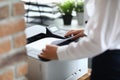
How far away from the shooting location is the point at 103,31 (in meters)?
1.23

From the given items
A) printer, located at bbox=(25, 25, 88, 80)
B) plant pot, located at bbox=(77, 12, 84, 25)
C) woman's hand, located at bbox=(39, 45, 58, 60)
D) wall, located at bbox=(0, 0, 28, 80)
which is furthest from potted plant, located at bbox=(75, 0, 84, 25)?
wall, located at bbox=(0, 0, 28, 80)

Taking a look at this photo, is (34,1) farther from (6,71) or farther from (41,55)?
(6,71)

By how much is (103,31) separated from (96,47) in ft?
0.29

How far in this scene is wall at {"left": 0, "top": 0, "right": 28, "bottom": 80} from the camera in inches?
42.6

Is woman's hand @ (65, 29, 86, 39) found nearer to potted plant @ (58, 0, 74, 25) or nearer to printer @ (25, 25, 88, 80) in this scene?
printer @ (25, 25, 88, 80)

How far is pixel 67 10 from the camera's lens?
274 centimetres

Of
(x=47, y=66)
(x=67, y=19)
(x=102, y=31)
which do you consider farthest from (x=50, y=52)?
(x=67, y=19)

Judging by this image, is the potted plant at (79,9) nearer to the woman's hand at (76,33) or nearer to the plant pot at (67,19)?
the plant pot at (67,19)

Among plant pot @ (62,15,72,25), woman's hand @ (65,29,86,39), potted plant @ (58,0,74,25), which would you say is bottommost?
woman's hand @ (65,29,86,39)

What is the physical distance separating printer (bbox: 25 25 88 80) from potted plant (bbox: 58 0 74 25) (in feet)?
3.07

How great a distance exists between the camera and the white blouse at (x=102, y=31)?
1.21 metres

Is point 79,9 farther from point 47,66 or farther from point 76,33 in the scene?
point 47,66

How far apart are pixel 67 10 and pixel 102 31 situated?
1544 mm

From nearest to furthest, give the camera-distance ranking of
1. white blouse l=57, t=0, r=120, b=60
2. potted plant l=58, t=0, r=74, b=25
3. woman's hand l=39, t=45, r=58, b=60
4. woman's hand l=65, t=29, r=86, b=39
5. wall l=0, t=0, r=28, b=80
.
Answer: wall l=0, t=0, r=28, b=80 → white blouse l=57, t=0, r=120, b=60 → woman's hand l=39, t=45, r=58, b=60 → woman's hand l=65, t=29, r=86, b=39 → potted plant l=58, t=0, r=74, b=25
